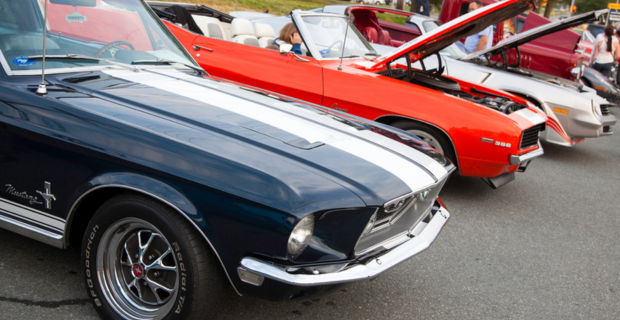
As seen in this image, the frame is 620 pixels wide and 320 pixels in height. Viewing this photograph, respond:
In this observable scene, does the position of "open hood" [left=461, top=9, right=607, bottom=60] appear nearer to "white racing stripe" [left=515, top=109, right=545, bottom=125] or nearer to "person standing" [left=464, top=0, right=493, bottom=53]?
"white racing stripe" [left=515, top=109, right=545, bottom=125]

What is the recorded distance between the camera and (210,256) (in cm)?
209

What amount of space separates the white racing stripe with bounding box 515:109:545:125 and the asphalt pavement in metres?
0.83

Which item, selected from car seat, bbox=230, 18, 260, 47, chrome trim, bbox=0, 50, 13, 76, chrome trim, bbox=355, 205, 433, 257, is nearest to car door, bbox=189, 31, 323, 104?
car seat, bbox=230, 18, 260, 47

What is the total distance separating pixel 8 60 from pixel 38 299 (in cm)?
121

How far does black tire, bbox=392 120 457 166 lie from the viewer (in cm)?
457

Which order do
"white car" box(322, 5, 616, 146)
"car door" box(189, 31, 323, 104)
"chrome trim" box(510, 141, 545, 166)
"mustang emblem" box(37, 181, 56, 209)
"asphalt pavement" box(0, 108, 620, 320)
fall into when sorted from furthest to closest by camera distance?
"white car" box(322, 5, 616, 146), "car door" box(189, 31, 323, 104), "chrome trim" box(510, 141, 545, 166), "asphalt pavement" box(0, 108, 620, 320), "mustang emblem" box(37, 181, 56, 209)

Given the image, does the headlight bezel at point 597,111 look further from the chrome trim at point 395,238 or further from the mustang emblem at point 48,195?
the mustang emblem at point 48,195

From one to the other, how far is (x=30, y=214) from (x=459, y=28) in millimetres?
3921

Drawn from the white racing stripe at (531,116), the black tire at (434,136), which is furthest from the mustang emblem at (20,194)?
the white racing stripe at (531,116)

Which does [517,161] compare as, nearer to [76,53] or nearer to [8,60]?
[76,53]

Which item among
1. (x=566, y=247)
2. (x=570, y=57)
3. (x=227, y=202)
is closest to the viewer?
(x=227, y=202)

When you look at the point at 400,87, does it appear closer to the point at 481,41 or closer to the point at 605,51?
the point at 481,41

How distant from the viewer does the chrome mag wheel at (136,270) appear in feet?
7.23

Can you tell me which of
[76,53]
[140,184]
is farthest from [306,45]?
[140,184]
